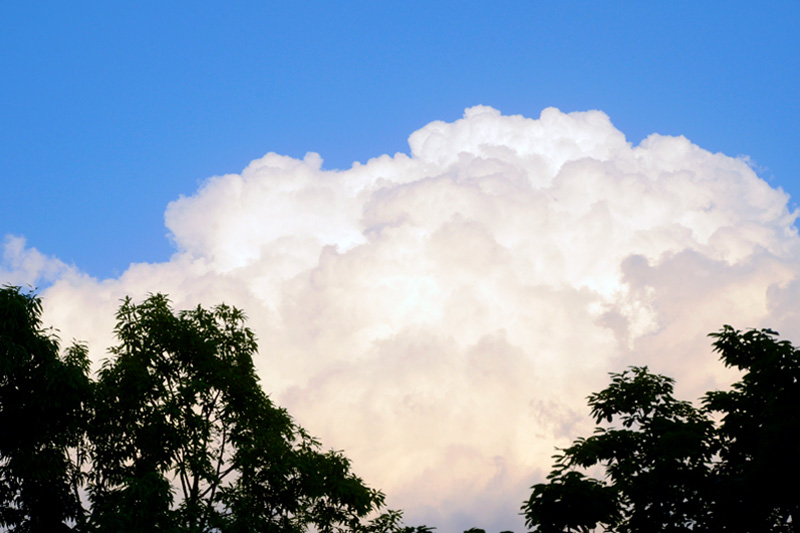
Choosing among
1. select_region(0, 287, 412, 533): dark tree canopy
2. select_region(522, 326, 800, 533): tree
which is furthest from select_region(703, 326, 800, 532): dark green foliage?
select_region(0, 287, 412, 533): dark tree canopy

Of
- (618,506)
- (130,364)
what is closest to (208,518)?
(130,364)

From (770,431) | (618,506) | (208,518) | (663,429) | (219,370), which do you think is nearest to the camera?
(770,431)

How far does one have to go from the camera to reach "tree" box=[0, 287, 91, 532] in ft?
87.9

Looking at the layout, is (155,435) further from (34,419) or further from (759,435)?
(759,435)

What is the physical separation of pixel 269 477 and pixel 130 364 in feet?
22.6

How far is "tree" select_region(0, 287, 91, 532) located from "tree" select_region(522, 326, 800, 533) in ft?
55.4

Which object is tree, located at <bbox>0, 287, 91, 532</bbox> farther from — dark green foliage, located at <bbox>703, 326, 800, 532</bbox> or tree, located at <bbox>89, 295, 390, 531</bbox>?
dark green foliage, located at <bbox>703, 326, 800, 532</bbox>

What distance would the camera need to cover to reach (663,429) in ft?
79.7

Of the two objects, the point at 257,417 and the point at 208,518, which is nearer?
the point at 208,518

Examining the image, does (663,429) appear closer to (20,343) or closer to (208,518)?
(208,518)

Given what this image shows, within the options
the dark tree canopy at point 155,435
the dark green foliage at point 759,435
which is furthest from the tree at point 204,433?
the dark green foliage at point 759,435

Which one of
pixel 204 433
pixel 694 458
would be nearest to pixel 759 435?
pixel 694 458

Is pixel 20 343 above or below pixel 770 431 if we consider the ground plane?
above

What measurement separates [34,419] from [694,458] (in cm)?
2149
